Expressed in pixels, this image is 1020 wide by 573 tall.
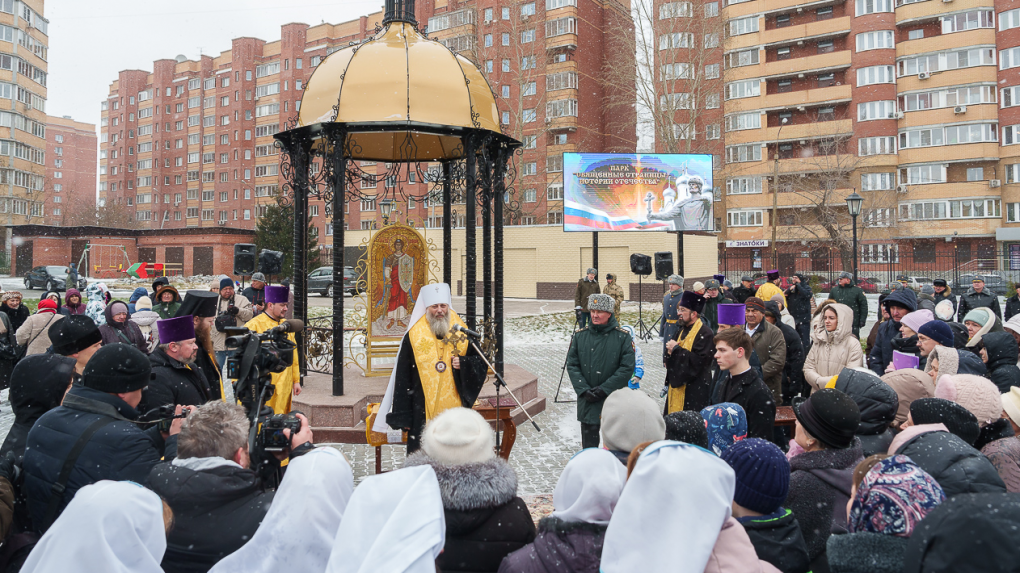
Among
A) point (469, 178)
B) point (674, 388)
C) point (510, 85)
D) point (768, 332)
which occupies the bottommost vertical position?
point (674, 388)

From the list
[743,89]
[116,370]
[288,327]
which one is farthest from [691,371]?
[743,89]

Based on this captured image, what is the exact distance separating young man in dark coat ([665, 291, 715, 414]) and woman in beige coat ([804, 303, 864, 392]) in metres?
1.04

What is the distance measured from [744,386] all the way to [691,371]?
126 centimetres

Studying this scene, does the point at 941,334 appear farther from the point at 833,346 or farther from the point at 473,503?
the point at 473,503

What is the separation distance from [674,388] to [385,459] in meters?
2.97

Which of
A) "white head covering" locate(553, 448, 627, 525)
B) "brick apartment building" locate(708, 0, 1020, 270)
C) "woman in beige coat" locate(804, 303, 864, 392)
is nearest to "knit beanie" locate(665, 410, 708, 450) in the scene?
"white head covering" locate(553, 448, 627, 525)

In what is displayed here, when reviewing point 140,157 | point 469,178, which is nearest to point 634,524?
point 469,178

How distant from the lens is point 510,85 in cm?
4709

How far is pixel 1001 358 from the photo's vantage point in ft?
16.9

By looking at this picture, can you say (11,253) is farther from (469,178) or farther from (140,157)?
(469,178)

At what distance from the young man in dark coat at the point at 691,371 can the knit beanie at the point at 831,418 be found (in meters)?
2.77

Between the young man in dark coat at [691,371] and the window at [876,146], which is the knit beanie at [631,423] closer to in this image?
the young man in dark coat at [691,371]

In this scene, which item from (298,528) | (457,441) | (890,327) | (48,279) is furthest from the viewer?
(48,279)

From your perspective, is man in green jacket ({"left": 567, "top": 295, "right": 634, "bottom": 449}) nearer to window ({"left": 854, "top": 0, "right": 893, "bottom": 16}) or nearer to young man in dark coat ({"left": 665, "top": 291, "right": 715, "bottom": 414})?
young man in dark coat ({"left": 665, "top": 291, "right": 715, "bottom": 414})
